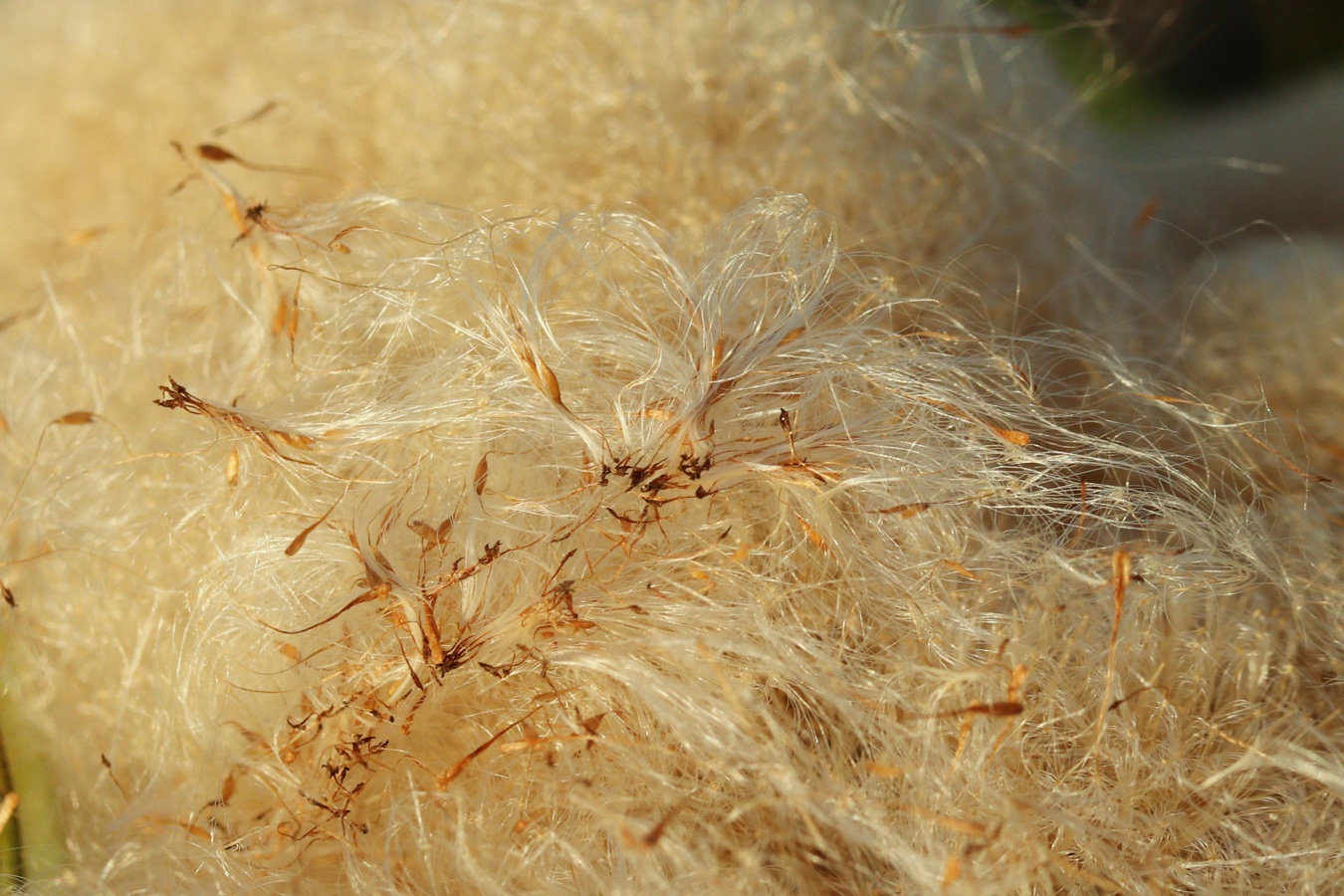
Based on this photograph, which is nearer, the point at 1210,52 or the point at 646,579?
the point at 646,579

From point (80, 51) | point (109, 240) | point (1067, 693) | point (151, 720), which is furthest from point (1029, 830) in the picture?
point (80, 51)

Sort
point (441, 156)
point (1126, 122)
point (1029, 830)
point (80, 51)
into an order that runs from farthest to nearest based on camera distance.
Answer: point (1126, 122) → point (80, 51) → point (441, 156) → point (1029, 830)

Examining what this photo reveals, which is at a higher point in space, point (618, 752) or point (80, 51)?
point (80, 51)

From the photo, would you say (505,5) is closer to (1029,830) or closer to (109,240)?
(109,240)

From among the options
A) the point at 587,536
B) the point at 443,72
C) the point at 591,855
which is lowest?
the point at 591,855

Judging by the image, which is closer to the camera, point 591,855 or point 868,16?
point 591,855

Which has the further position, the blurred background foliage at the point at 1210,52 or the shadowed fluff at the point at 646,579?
the blurred background foliage at the point at 1210,52

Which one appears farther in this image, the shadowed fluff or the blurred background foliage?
the blurred background foliage

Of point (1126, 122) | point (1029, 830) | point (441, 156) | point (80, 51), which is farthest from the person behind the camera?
point (1126, 122)
